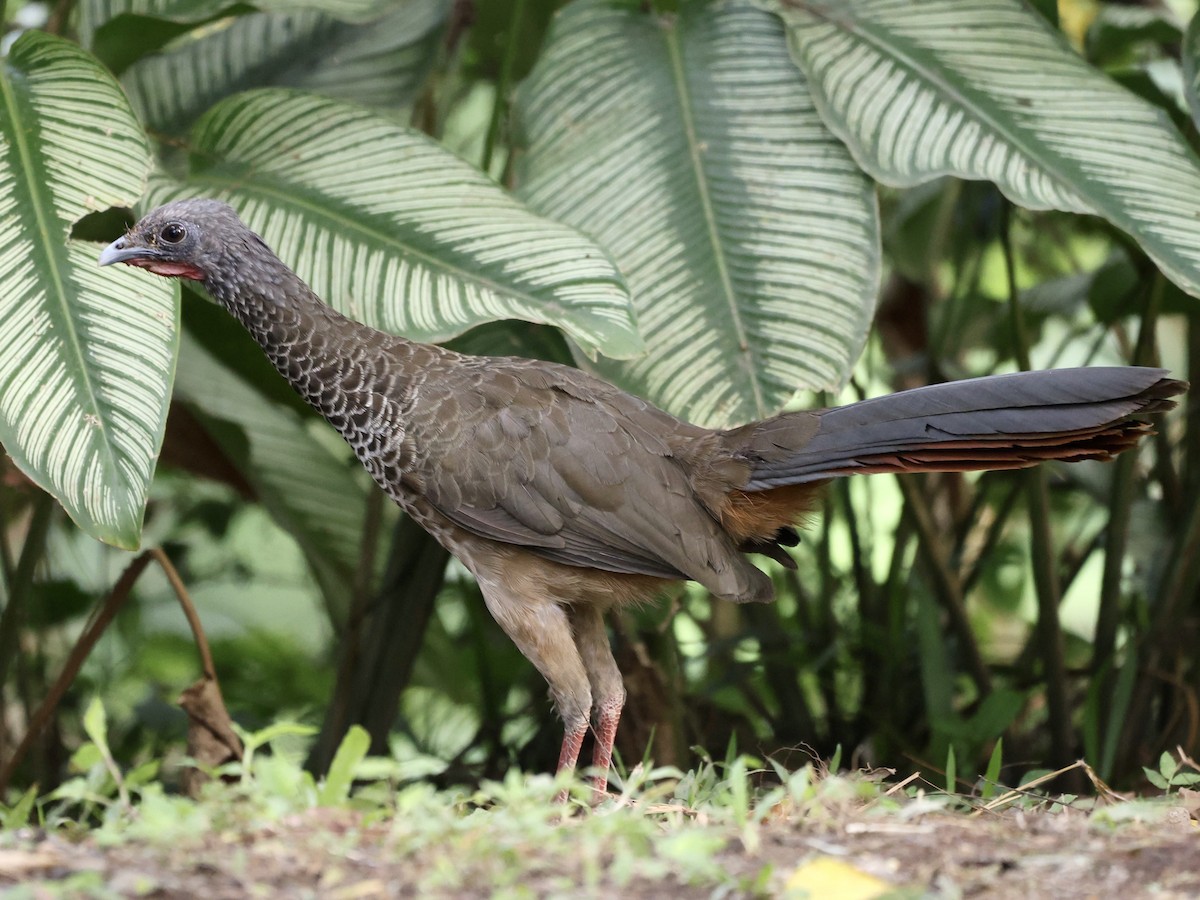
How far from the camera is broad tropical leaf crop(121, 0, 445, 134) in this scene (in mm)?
3785

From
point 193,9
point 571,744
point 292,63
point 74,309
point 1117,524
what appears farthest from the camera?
point 292,63

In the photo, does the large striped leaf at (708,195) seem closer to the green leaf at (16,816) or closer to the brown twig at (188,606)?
the brown twig at (188,606)

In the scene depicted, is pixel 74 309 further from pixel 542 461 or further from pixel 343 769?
pixel 343 769

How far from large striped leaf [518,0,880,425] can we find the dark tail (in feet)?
0.49

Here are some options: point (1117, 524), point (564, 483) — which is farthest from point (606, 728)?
point (1117, 524)

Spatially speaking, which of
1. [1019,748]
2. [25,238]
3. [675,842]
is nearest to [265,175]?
[25,238]

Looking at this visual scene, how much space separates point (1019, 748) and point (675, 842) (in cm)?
281

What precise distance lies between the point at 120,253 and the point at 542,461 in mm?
986

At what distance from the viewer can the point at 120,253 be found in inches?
107

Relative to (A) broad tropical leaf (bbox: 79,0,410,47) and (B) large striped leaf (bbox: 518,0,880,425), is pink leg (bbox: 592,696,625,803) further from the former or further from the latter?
(A) broad tropical leaf (bbox: 79,0,410,47)

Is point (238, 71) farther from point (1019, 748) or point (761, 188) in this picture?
point (1019, 748)

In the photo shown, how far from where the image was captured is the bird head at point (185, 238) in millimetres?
2779

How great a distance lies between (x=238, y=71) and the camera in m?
3.85

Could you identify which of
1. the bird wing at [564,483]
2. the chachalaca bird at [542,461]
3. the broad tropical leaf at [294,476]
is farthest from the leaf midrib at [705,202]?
the broad tropical leaf at [294,476]
